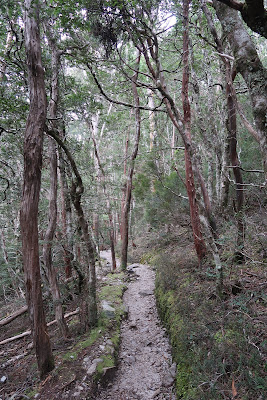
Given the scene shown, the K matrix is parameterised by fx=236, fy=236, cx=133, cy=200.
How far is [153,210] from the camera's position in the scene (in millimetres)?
11672

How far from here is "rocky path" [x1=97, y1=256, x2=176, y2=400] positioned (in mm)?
3756

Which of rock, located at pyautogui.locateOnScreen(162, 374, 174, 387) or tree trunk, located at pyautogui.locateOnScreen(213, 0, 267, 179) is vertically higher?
tree trunk, located at pyautogui.locateOnScreen(213, 0, 267, 179)

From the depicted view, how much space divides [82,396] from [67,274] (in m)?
3.97

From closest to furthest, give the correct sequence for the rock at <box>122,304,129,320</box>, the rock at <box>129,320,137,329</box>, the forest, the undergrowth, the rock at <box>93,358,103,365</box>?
1. the undergrowth
2. the forest
3. the rock at <box>93,358,103,365</box>
4. the rock at <box>129,320,137,329</box>
5. the rock at <box>122,304,129,320</box>

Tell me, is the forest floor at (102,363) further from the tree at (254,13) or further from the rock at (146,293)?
the tree at (254,13)

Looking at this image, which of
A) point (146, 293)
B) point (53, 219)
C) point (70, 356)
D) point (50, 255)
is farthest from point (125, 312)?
point (53, 219)

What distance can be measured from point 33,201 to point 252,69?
3.25m

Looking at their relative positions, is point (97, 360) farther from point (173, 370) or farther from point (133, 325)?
point (133, 325)

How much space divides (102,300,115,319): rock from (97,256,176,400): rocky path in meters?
0.41

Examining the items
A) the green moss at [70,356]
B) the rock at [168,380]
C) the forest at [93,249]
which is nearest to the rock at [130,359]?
the forest at [93,249]

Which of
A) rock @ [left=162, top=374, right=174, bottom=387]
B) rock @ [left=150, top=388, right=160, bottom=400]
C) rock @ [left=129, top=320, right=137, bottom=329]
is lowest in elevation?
rock @ [left=129, top=320, right=137, bottom=329]

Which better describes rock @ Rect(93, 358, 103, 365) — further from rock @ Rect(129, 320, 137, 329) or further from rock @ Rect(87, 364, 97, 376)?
rock @ Rect(129, 320, 137, 329)

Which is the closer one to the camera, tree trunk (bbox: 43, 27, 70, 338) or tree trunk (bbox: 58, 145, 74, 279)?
tree trunk (bbox: 43, 27, 70, 338)

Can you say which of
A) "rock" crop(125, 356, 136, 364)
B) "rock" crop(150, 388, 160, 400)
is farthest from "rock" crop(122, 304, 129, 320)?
"rock" crop(150, 388, 160, 400)
